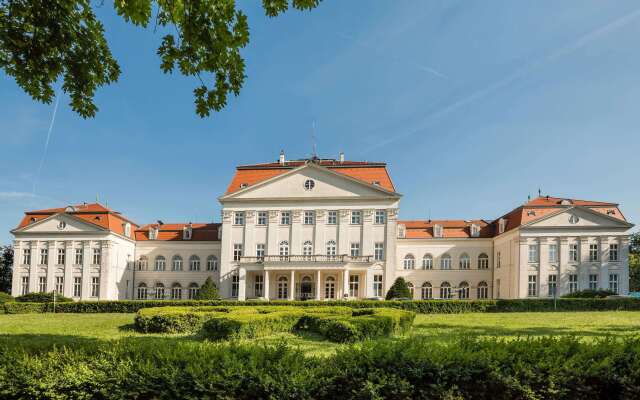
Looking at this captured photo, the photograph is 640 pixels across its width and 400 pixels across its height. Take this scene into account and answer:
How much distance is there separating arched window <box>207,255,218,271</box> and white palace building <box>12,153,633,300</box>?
13 centimetres

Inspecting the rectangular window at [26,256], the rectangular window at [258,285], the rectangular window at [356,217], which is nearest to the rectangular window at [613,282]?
the rectangular window at [356,217]

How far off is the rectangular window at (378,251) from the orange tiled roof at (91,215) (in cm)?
2411

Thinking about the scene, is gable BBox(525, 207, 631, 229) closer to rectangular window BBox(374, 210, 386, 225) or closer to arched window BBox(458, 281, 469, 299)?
arched window BBox(458, 281, 469, 299)

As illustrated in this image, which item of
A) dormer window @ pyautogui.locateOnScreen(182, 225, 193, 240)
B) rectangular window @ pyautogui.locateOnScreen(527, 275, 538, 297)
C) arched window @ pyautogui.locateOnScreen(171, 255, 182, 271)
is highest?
dormer window @ pyautogui.locateOnScreen(182, 225, 193, 240)

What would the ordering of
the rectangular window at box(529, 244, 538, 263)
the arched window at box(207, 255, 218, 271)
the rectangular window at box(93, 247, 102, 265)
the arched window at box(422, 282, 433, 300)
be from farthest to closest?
the arched window at box(207, 255, 218, 271), the arched window at box(422, 282, 433, 300), the rectangular window at box(93, 247, 102, 265), the rectangular window at box(529, 244, 538, 263)

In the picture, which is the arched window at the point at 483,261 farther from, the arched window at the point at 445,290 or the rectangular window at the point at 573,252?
the rectangular window at the point at 573,252

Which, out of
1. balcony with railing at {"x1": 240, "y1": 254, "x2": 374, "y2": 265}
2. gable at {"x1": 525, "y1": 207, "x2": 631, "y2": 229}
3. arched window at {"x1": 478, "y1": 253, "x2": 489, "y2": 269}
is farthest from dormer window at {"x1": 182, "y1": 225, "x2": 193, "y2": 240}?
gable at {"x1": 525, "y1": 207, "x2": 631, "y2": 229}

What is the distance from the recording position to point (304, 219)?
4544 cm

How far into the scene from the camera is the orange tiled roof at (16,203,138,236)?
48.0 m

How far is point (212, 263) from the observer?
50406mm

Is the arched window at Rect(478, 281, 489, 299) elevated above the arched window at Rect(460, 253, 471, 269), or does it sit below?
below

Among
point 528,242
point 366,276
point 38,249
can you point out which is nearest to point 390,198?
point 366,276

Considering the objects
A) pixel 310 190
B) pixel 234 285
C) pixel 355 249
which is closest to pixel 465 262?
pixel 355 249

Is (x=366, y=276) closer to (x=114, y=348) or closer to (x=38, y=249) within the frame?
(x=38, y=249)
